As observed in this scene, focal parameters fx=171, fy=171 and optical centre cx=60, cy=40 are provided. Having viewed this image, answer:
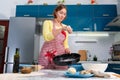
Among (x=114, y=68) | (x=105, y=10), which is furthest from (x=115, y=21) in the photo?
(x=114, y=68)

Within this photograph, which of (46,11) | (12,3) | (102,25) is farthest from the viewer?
(12,3)

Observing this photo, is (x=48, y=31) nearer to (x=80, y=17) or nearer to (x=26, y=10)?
(x=80, y=17)

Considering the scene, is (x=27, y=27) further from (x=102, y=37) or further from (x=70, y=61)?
(x=70, y=61)

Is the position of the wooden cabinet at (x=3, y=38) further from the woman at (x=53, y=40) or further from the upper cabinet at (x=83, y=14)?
the woman at (x=53, y=40)

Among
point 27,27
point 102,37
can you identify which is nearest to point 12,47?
point 27,27

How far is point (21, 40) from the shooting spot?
10.4 feet

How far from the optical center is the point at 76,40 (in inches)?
144

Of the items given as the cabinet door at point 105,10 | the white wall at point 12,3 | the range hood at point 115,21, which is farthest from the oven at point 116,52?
the white wall at point 12,3

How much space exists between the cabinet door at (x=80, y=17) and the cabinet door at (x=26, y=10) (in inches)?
26.5

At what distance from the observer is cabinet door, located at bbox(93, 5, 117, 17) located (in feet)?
11.3

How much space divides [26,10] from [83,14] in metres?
1.18

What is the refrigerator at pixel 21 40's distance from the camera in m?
3.08

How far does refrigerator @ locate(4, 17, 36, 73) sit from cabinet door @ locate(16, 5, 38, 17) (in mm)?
304

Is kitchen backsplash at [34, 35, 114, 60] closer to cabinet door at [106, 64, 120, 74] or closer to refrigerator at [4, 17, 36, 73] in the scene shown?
refrigerator at [4, 17, 36, 73]
